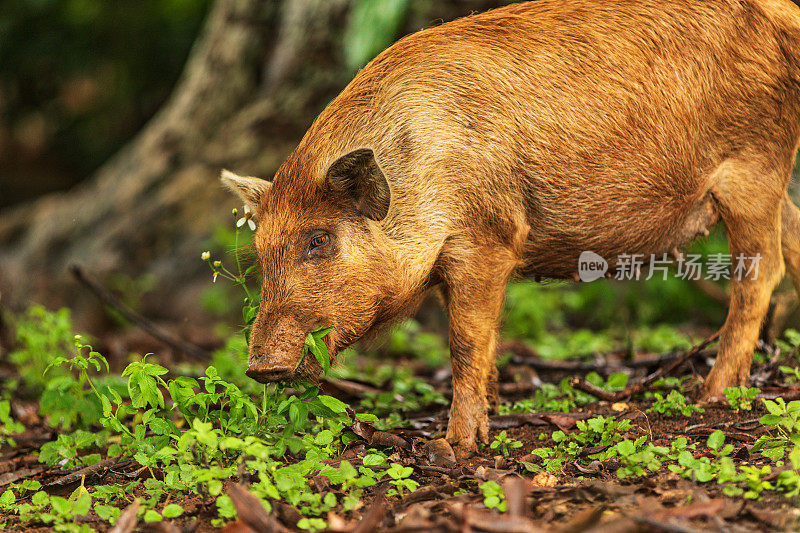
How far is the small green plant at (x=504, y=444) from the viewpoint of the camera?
3.93 meters

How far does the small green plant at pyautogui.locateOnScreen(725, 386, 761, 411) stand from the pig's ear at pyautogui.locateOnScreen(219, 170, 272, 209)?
8.69ft

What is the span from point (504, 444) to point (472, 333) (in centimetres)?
58

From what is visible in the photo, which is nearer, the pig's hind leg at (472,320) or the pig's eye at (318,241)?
the pig's eye at (318,241)

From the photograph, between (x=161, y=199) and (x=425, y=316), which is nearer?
(x=161, y=199)

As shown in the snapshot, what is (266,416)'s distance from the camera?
3.89 metres

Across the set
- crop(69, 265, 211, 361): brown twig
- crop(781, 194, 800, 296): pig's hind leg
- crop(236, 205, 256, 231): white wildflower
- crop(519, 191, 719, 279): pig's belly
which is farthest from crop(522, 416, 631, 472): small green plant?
crop(69, 265, 211, 361): brown twig

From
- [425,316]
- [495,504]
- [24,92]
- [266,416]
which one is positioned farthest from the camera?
[24,92]

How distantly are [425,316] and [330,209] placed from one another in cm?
571

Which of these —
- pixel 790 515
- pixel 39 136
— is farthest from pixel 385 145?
pixel 39 136

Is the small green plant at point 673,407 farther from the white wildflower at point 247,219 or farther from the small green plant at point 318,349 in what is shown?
the white wildflower at point 247,219

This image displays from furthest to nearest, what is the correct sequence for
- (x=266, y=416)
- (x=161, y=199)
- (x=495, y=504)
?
(x=161, y=199)
(x=266, y=416)
(x=495, y=504)

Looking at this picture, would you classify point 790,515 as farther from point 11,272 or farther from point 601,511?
point 11,272

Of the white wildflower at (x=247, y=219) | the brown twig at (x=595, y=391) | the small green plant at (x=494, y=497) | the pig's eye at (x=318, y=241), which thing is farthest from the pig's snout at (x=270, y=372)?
the brown twig at (x=595, y=391)

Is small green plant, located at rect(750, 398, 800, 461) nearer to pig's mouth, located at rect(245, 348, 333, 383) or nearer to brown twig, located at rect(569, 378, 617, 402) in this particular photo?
brown twig, located at rect(569, 378, 617, 402)
